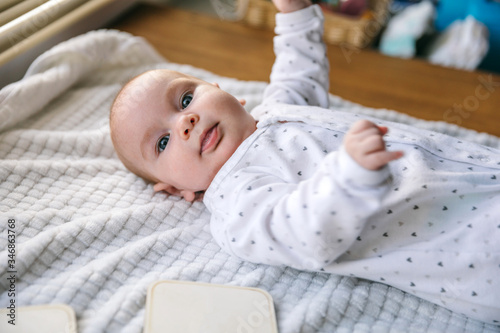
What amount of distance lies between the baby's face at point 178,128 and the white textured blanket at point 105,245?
0.31ft

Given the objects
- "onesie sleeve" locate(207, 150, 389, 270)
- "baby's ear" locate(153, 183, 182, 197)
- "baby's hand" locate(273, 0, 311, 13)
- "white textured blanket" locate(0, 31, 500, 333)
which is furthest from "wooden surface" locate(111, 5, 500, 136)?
"onesie sleeve" locate(207, 150, 389, 270)

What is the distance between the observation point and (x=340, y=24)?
1.65 meters

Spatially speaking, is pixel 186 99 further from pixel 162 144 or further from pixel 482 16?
pixel 482 16

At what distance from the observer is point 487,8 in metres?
1.72

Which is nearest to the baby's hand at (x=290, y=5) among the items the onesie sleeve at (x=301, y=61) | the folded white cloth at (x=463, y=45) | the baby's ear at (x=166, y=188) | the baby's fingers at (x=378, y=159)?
the onesie sleeve at (x=301, y=61)

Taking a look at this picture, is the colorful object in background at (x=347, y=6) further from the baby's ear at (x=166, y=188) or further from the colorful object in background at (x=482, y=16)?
the baby's ear at (x=166, y=188)

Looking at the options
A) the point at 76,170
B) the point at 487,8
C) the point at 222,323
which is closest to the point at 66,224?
the point at 76,170

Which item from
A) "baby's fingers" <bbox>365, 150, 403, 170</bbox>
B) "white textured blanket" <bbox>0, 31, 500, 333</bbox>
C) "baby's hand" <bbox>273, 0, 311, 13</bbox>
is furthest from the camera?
"baby's hand" <bbox>273, 0, 311, 13</bbox>

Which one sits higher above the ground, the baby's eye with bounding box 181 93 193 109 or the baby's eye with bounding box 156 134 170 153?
the baby's eye with bounding box 181 93 193 109

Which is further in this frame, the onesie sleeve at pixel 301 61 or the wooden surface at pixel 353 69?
the wooden surface at pixel 353 69

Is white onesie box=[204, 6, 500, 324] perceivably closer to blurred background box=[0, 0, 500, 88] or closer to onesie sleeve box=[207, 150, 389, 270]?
onesie sleeve box=[207, 150, 389, 270]

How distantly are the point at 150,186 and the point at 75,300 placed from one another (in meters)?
0.32

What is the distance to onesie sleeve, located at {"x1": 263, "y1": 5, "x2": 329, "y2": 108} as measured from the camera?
110 cm

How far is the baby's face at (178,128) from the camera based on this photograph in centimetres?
87
